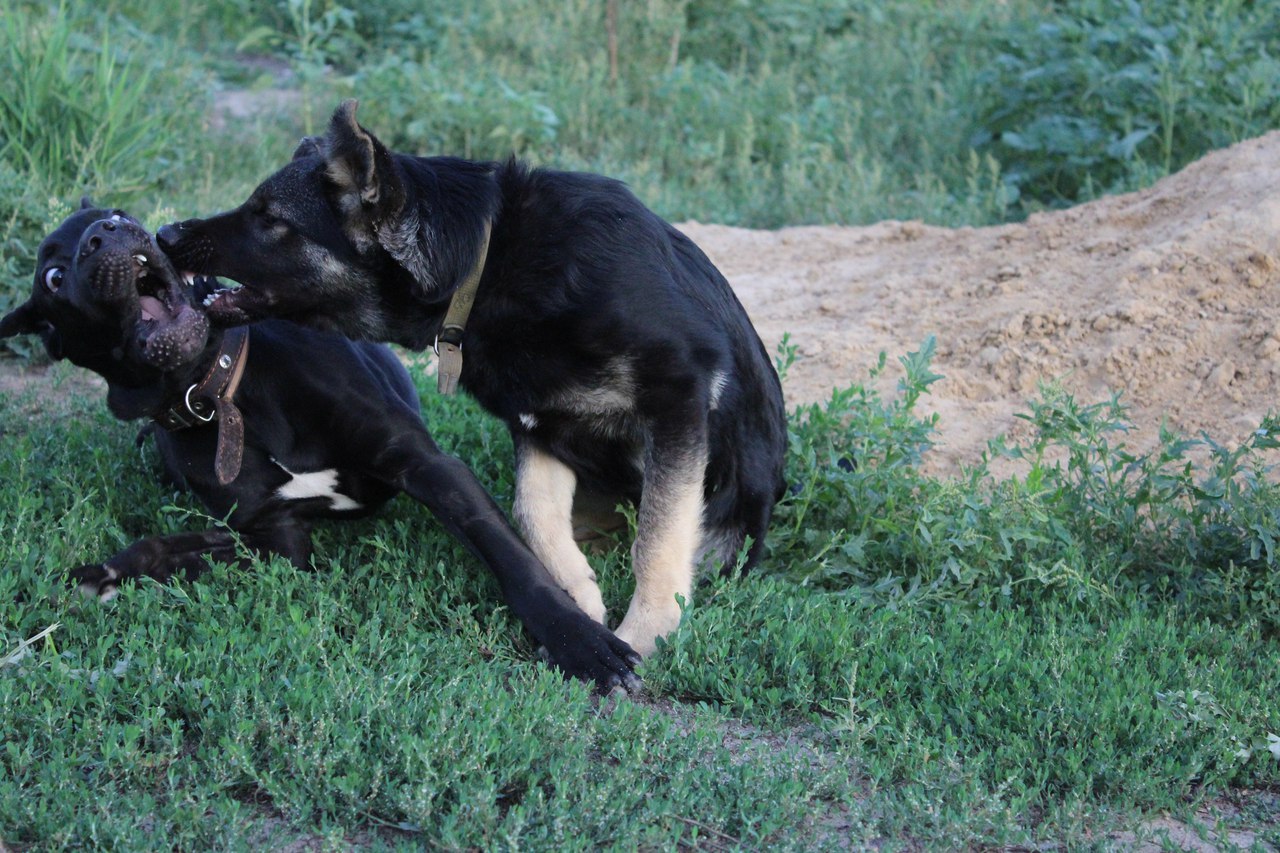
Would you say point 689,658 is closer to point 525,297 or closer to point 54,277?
point 525,297

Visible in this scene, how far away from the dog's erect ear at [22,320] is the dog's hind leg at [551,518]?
181 cm

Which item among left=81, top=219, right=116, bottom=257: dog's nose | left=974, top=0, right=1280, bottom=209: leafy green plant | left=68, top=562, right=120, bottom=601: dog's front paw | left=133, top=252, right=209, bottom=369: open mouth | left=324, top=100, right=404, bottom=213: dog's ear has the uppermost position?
left=974, top=0, right=1280, bottom=209: leafy green plant

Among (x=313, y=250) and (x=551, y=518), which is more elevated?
(x=313, y=250)

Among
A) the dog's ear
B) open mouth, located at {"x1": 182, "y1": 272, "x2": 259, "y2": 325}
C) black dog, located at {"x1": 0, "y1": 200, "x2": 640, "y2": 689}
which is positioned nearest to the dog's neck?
black dog, located at {"x1": 0, "y1": 200, "x2": 640, "y2": 689}

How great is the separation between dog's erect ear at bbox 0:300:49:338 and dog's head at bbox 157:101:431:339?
669 millimetres

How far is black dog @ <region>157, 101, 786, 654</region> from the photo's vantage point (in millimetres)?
4035

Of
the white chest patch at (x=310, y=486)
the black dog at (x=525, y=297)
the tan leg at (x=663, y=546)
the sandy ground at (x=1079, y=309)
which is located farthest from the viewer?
the sandy ground at (x=1079, y=309)

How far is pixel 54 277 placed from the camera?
432 cm

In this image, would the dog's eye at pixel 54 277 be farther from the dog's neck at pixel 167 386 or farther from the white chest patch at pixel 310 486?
the white chest patch at pixel 310 486

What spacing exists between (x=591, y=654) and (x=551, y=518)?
708 millimetres

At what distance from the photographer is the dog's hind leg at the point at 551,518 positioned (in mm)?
4340

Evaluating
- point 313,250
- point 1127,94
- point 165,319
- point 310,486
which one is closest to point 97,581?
point 310,486

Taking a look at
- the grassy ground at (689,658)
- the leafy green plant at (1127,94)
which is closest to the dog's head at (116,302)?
the grassy ground at (689,658)

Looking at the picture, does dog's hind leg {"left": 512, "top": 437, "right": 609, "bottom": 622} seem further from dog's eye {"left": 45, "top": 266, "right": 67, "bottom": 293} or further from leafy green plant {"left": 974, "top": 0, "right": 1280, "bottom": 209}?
leafy green plant {"left": 974, "top": 0, "right": 1280, "bottom": 209}
